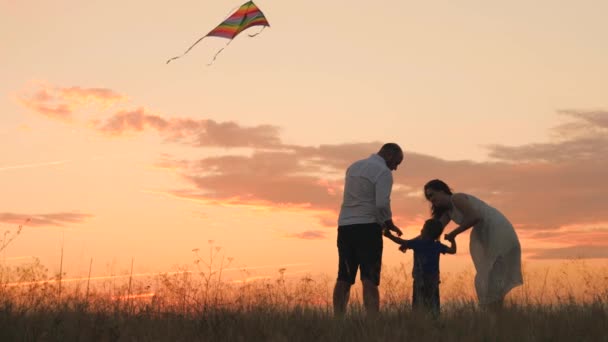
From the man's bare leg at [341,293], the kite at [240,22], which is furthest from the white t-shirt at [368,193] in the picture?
the kite at [240,22]

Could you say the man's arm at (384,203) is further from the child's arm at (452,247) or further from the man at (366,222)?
the child's arm at (452,247)

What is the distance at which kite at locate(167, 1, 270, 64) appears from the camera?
10141 millimetres

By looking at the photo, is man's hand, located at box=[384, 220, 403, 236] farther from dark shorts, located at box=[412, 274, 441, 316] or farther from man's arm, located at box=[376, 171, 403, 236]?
dark shorts, located at box=[412, 274, 441, 316]

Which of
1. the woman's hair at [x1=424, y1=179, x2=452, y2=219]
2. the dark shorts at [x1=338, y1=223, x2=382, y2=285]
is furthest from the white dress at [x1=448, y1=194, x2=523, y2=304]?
the dark shorts at [x1=338, y1=223, x2=382, y2=285]

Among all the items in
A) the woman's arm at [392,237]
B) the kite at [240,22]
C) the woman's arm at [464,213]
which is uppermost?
the kite at [240,22]

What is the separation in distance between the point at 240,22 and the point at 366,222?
10.4ft

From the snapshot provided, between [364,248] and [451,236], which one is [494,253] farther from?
[364,248]

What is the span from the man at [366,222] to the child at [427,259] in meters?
0.28

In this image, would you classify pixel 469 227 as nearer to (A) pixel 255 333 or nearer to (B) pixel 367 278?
(B) pixel 367 278

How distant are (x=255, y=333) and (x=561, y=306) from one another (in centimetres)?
377

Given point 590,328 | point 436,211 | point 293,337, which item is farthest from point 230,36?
point 590,328

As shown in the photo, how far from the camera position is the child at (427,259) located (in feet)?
29.5

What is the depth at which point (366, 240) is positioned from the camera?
927 cm

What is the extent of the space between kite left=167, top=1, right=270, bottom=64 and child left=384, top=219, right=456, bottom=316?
3448 mm
